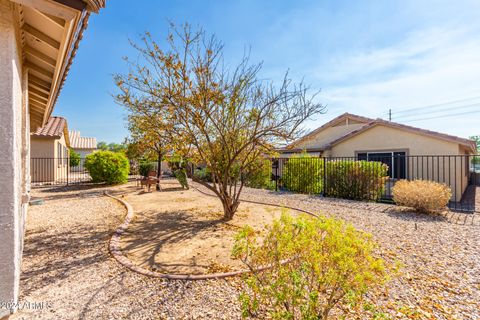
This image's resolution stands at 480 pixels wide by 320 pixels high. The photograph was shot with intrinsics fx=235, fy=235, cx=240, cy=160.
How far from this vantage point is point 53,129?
17.1 metres

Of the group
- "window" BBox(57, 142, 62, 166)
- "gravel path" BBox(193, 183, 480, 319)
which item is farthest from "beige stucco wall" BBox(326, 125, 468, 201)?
"window" BBox(57, 142, 62, 166)

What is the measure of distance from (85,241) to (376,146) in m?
15.1

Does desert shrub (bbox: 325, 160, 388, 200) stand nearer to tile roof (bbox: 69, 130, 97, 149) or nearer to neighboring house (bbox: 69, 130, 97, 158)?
neighboring house (bbox: 69, 130, 97, 158)

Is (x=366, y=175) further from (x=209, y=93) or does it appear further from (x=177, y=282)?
(x=177, y=282)

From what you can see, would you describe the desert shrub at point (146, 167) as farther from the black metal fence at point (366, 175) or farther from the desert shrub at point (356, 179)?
the desert shrub at point (356, 179)

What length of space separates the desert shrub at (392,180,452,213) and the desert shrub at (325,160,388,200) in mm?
2239

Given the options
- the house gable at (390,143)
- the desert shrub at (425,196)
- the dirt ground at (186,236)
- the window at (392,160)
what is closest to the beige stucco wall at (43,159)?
the dirt ground at (186,236)

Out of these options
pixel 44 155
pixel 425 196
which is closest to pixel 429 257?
pixel 425 196

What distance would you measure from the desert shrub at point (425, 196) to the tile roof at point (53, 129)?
19415 mm

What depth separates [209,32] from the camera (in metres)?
5.64

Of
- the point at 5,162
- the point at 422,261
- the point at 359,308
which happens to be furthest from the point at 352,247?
the point at 5,162

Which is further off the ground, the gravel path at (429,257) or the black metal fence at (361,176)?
the black metal fence at (361,176)

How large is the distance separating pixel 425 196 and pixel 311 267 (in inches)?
287

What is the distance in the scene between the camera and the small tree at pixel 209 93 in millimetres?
5598
